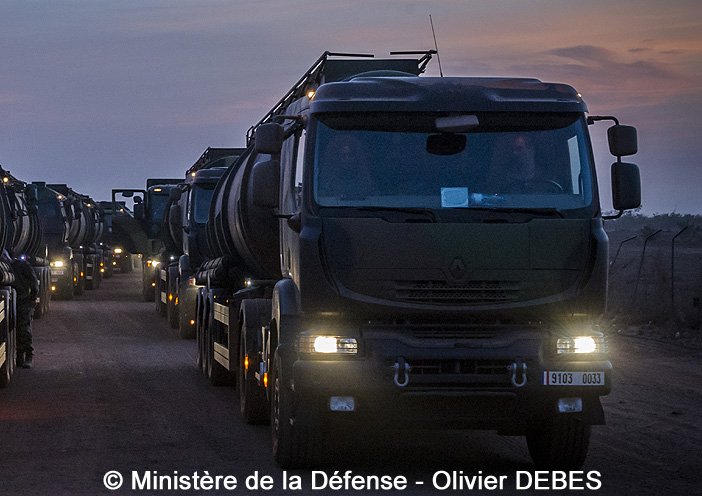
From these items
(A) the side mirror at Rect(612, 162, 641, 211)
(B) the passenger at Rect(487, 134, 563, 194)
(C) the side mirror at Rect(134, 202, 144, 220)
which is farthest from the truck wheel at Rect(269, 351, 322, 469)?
(C) the side mirror at Rect(134, 202, 144, 220)

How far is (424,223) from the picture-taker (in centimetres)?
843

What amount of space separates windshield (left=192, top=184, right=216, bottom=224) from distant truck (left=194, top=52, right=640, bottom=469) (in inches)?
469

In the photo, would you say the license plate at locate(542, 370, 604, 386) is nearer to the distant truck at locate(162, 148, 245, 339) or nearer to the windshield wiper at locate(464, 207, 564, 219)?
the windshield wiper at locate(464, 207, 564, 219)

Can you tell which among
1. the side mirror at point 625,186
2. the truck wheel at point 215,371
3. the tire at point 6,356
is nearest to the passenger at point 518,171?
the side mirror at point 625,186

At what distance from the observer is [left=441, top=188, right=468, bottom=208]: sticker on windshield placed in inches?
340

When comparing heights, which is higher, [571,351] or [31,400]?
[571,351]

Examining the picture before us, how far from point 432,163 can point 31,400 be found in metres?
7.03

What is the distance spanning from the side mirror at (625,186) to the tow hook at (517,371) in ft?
4.95

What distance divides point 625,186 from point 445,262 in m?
1.63

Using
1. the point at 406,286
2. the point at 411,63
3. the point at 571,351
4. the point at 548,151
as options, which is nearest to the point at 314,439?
the point at 406,286

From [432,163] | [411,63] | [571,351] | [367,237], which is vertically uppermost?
[411,63]

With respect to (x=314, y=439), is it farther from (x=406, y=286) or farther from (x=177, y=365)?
(x=177, y=365)

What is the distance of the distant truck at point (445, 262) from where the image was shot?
27.6 feet

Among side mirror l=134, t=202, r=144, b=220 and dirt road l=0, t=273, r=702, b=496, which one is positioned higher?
side mirror l=134, t=202, r=144, b=220
